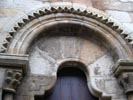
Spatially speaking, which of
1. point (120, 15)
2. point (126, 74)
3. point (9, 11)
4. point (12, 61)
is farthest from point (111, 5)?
point (12, 61)

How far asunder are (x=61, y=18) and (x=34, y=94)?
1252mm

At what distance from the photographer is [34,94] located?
427 cm

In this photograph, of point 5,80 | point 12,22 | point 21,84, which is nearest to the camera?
point 5,80

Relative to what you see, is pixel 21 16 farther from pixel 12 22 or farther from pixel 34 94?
pixel 34 94

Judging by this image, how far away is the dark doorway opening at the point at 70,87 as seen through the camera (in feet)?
14.8

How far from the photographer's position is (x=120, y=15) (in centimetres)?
500

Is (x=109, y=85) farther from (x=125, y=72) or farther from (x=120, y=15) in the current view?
(x=120, y=15)

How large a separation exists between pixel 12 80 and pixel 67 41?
3.94ft

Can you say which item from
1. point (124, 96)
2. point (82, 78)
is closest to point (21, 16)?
point (82, 78)

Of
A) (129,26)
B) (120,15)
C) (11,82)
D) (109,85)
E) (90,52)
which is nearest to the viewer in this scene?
(11,82)

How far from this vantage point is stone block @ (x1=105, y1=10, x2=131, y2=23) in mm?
4955

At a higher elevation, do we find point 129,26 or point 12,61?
point 129,26

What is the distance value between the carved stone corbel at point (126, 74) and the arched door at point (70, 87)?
50 cm

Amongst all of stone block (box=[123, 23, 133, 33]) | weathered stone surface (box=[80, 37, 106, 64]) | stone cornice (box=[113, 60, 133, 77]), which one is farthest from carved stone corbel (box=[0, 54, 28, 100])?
stone block (box=[123, 23, 133, 33])
